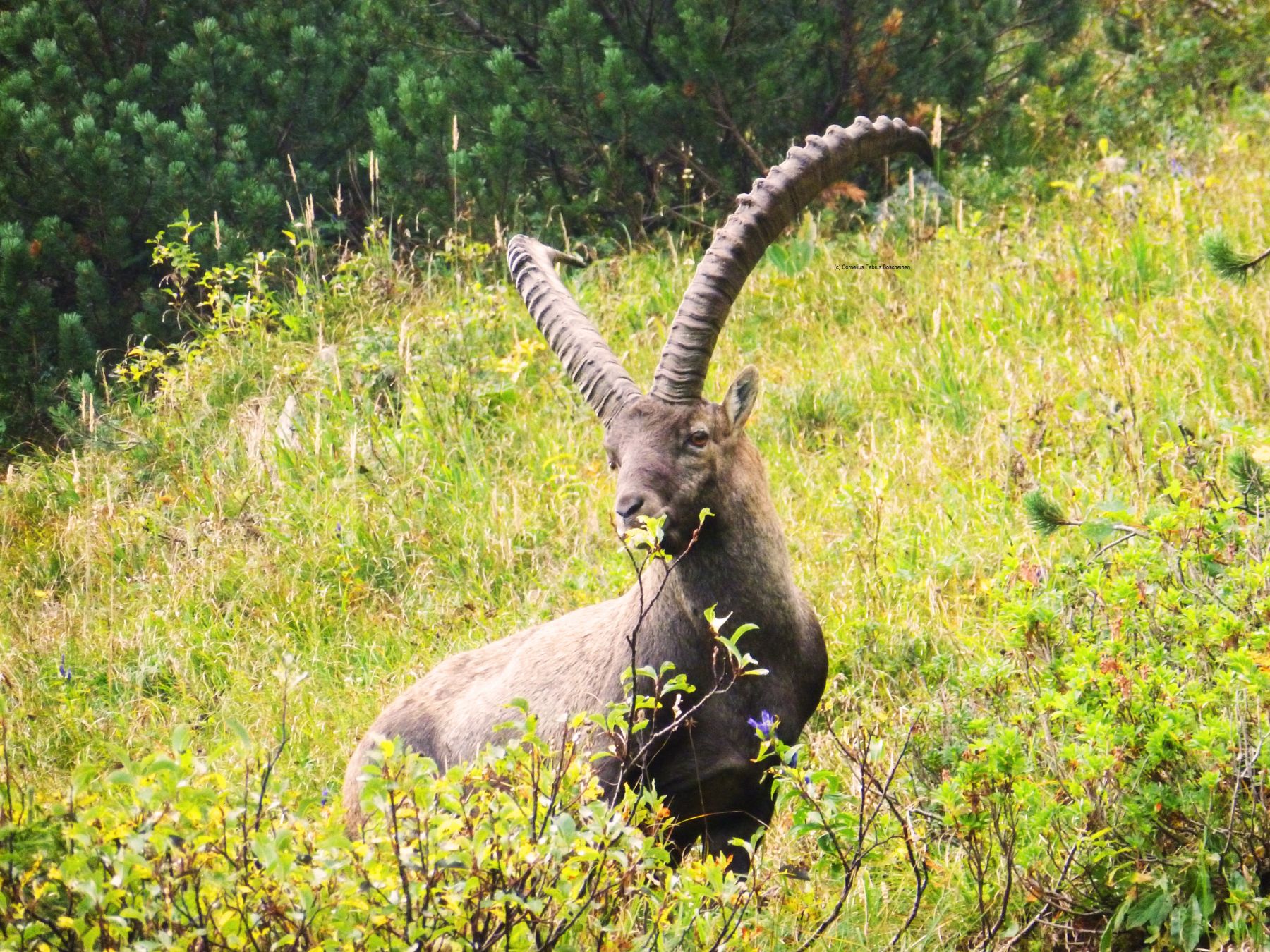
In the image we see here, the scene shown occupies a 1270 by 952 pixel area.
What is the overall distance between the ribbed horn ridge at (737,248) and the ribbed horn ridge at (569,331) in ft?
0.66

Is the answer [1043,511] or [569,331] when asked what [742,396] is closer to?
[569,331]

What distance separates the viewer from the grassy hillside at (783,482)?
5109 millimetres

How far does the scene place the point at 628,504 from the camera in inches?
179

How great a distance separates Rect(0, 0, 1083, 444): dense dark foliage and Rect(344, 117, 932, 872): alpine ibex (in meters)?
5.03

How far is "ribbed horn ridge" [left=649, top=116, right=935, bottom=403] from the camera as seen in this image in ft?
16.6

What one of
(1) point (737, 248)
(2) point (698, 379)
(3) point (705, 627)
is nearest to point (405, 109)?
(1) point (737, 248)

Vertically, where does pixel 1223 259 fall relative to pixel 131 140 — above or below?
below

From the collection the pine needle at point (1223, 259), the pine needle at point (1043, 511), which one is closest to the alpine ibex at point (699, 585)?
the pine needle at point (1043, 511)

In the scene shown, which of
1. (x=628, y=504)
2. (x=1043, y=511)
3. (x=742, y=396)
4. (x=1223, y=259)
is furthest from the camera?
(x=742, y=396)

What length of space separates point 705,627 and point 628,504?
0.57m

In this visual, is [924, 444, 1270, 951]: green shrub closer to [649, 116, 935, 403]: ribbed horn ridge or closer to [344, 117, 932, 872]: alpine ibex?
[344, 117, 932, 872]: alpine ibex

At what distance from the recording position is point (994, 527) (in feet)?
21.4

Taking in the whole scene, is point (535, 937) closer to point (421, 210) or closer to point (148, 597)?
point (148, 597)

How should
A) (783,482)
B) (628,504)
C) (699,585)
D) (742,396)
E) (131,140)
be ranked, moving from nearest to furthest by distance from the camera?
(628,504)
(699,585)
(742,396)
(783,482)
(131,140)
